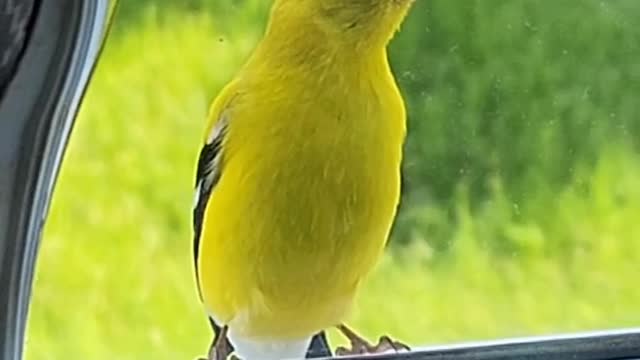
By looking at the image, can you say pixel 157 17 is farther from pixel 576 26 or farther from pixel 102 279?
pixel 576 26

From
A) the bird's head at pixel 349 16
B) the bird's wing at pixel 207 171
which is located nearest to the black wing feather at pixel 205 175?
the bird's wing at pixel 207 171

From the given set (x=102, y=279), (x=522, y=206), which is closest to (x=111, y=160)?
(x=102, y=279)

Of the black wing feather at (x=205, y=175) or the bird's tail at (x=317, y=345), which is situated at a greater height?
the black wing feather at (x=205, y=175)

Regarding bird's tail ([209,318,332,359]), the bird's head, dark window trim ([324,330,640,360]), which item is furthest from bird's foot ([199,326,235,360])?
the bird's head

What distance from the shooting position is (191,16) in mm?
1000

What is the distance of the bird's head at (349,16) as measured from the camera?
0.98 metres

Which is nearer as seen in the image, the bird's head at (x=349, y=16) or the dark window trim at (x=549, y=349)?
the bird's head at (x=349, y=16)

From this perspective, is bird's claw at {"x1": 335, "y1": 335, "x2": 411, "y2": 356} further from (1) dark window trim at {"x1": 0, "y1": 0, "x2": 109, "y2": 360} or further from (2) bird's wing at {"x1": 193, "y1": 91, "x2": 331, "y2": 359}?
(1) dark window trim at {"x1": 0, "y1": 0, "x2": 109, "y2": 360}

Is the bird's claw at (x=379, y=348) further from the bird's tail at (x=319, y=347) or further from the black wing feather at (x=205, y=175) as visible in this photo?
the black wing feather at (x=205, y=175)

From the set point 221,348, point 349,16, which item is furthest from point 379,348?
point 349,16

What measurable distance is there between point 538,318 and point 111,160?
400mm

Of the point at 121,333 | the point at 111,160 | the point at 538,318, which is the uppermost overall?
the point at 111,160

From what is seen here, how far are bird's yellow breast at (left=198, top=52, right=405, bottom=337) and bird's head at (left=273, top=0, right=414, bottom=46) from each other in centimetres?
3

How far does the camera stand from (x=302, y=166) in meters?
1.00
